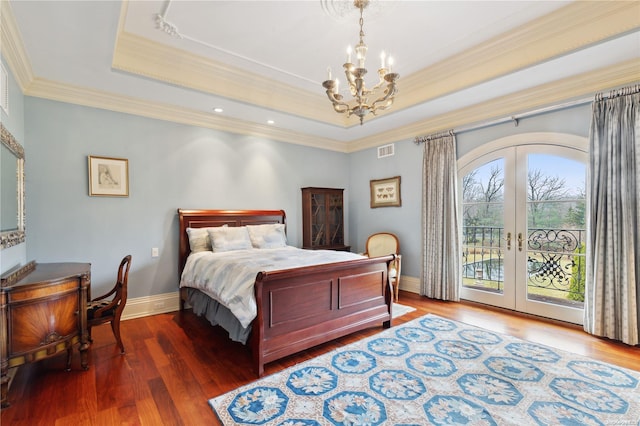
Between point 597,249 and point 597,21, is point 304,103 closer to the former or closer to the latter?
point 597,21

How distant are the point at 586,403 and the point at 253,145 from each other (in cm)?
460

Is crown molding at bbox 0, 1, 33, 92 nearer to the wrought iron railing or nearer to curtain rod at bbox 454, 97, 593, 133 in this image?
curtain rod at bbox 454, 97, 593, 133

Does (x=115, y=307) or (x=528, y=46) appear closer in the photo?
(x=115, y=307)

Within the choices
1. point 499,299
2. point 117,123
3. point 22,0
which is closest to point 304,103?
point 117,123

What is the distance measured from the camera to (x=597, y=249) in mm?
3023

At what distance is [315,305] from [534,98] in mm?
3478

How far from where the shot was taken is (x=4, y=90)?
2.39 m

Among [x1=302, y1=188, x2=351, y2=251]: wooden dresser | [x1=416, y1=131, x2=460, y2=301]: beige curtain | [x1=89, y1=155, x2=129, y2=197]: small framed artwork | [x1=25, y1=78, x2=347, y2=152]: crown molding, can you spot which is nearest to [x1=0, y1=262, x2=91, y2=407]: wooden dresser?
[x1=89, y1=155, x2=129, y2=197]: small framed artwork

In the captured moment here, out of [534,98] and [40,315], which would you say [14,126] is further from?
[534,98]

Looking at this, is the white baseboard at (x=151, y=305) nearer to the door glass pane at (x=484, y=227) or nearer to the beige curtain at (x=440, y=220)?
the beige curtain at (x=440, y=220)

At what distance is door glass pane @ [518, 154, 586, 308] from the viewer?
3344 millimetres

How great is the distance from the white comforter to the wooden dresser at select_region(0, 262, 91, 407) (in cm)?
104

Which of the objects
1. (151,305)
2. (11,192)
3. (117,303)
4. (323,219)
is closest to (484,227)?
(323,219)

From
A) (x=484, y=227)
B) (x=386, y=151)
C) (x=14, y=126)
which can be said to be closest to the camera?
(x=14, y=126)
